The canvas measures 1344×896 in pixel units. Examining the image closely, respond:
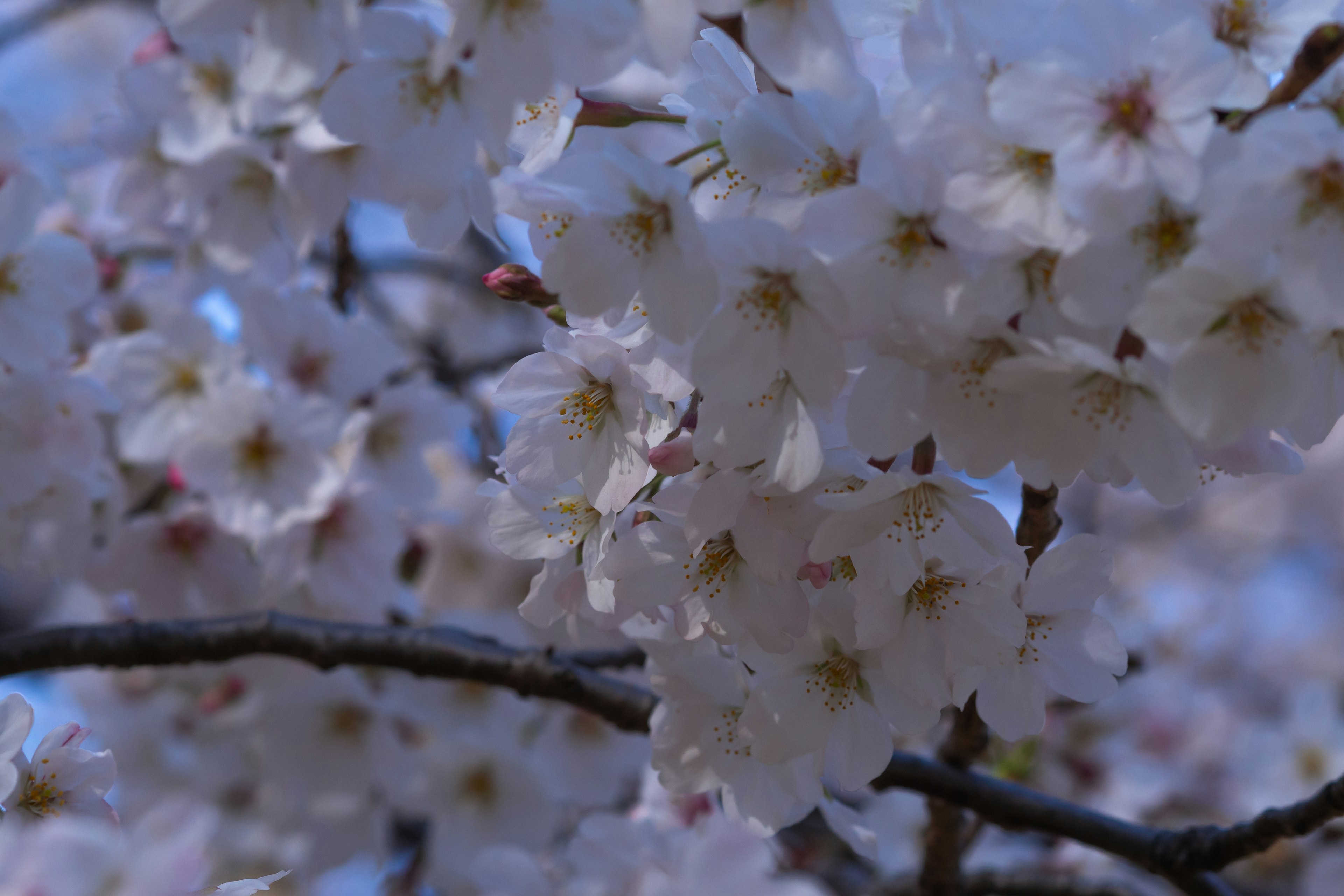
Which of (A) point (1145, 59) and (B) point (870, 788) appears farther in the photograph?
(B) point (870, 788)

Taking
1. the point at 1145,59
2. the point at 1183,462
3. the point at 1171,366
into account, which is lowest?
the point at 1183,462

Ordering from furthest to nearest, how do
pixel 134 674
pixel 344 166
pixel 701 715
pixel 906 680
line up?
1. pixel 134 674
2. pixel 344 166
3. pixel 701 715
4. pixel 906 680

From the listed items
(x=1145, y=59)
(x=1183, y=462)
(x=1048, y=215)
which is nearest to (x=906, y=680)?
(x=1183, y=462)

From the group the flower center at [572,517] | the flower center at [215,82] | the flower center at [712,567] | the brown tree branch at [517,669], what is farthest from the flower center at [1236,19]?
the flower center at [215,82]

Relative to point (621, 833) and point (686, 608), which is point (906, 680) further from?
point (621, 833)

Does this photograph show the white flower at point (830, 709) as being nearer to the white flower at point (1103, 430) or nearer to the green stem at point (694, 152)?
the white flower at point (1103, 430)

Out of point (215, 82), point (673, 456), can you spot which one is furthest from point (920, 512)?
point (215, 82)

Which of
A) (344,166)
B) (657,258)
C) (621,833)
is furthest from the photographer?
(344,166)
